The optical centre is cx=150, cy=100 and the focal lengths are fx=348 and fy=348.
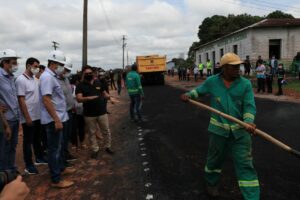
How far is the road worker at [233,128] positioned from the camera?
13.5ft

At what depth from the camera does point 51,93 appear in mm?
5043

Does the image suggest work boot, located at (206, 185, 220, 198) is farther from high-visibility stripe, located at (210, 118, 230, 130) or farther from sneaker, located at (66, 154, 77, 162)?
sneaker, located at (66, 154, 77, 162)

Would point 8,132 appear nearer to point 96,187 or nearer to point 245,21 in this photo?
point 96,187

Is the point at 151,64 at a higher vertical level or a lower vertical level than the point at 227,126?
higher

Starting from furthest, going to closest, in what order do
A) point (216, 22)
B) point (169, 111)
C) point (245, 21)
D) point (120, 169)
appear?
point (216, 22) → point (245, 21) → point (169, 111) → point (120, 169)

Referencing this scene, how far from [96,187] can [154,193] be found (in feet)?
3.23

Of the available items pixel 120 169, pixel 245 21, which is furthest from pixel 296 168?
pixel 245 21

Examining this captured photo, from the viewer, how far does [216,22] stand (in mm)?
63500

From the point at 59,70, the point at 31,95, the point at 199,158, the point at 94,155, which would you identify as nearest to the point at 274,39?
the point at 199,158

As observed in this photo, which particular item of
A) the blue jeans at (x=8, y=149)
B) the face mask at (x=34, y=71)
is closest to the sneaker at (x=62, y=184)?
the blue jeans at (x=8, y=149)

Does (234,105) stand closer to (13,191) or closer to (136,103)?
(13,191)

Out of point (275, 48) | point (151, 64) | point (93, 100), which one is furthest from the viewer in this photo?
→ point (275, 48)

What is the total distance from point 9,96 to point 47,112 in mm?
582

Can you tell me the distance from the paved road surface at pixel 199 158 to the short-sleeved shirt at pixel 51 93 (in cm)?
176
